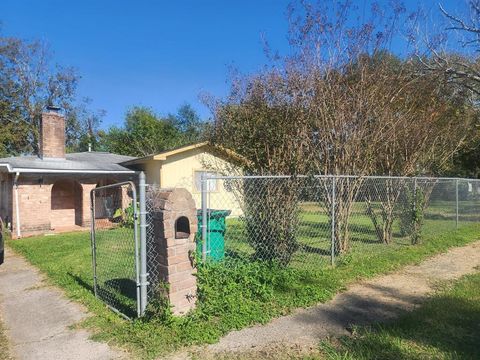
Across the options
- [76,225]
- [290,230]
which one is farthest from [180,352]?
[76,225]

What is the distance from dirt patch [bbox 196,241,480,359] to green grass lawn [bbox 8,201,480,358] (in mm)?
171

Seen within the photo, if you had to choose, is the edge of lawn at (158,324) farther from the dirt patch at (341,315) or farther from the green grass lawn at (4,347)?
the green grass lawn at (4,347)

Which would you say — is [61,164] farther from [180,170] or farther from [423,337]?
[423,337]

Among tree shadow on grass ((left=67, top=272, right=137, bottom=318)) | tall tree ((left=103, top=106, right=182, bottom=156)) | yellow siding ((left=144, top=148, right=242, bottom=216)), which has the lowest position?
tree shadow on grass ((left=67, top=272, right=137, bottom=318))

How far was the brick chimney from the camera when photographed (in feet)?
49.1

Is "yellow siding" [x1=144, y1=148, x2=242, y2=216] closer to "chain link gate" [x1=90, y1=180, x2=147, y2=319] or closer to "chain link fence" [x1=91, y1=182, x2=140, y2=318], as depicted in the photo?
"chain link fence" [x1=91, y1=182, x2=140, y2=318]

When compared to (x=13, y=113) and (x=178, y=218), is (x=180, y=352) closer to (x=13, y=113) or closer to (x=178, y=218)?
(x=178, y=218)

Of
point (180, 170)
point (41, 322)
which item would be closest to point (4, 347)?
point (41, 322)

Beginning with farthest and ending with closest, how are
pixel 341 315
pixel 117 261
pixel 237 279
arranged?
pixel 117 261 < pixel 237 279 < pixel 341 315

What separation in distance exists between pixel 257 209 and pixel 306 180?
1.02 metres

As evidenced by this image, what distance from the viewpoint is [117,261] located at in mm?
7906

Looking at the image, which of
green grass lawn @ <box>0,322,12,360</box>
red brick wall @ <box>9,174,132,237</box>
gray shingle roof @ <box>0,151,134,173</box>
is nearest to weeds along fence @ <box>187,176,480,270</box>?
green grass lawn @ <box>0,322,12,360</box>

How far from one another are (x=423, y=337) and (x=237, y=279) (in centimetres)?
226

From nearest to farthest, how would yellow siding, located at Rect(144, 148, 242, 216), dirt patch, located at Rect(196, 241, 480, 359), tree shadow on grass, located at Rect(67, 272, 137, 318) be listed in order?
dirt patch, located at Rect(196, 241, 480, 359) < tree shadow on grass, located at Rect(67, 272, 137, 318) < yellow siding, located at Rect(144, 148, 242, 216)
